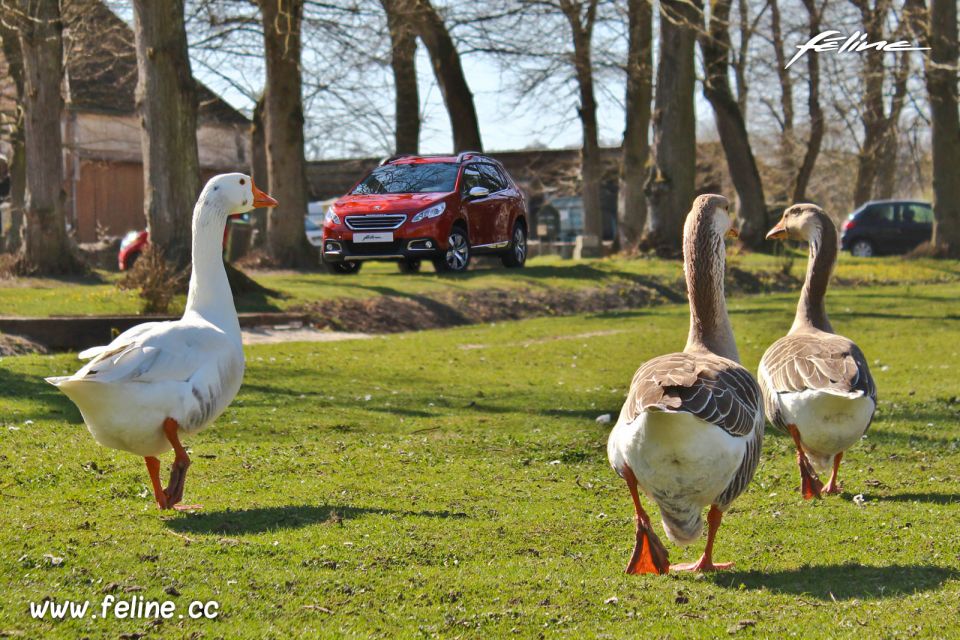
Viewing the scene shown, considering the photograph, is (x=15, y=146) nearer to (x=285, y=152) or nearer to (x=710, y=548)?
(x=285, y=152)

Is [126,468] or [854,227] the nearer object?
[126,468]

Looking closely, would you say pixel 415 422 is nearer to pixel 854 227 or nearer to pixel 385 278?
pixel 385 278

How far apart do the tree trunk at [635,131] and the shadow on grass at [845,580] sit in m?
31.2

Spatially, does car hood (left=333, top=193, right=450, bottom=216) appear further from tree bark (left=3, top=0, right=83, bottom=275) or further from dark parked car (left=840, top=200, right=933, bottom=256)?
dark parked car (left=840, top=200, right=933, bottom=256)

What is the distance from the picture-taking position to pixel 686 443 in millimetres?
6637

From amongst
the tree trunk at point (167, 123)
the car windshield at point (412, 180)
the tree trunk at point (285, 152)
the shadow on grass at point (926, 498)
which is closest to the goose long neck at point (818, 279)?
the shadow on grass at point (926, 498)

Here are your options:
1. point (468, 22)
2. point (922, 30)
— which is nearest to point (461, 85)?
point (468, 22)

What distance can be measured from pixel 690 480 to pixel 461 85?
2095 centimetres

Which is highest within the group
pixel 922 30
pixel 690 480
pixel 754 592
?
pixel 922 30

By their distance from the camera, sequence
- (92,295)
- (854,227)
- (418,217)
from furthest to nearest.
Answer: (854,227)
(92,295)
(418,217)

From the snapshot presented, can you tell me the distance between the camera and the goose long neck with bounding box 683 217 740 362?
8148 mm

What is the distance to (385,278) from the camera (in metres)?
26.8

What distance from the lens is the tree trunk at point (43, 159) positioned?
26.4 metres

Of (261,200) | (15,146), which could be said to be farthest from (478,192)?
(15,146)
